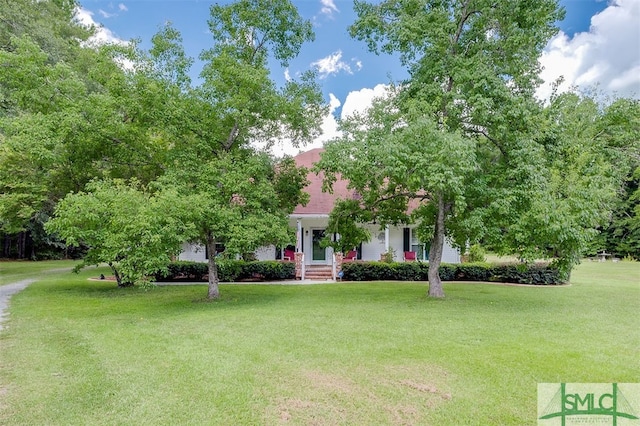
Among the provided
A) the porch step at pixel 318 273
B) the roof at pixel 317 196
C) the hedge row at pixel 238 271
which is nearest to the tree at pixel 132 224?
the hedge row at pixel 238 271

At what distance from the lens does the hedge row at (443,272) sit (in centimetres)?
1767

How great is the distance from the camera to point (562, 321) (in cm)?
891

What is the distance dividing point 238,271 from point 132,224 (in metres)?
8.77

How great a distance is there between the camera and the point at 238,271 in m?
17.4

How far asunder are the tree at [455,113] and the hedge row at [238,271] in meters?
6.69

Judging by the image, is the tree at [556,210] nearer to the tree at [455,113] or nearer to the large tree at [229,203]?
the tree at [455,113]

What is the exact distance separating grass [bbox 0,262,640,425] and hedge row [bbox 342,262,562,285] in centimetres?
640

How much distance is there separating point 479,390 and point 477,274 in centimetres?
1441

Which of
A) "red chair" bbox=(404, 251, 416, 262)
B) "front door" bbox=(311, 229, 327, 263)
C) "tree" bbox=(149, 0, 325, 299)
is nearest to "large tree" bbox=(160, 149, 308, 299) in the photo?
"tree" bbox=(149, 0, 325, 299)

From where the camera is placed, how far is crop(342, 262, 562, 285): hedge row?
1767cm

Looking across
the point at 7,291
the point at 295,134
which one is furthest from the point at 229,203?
the point at 7,291

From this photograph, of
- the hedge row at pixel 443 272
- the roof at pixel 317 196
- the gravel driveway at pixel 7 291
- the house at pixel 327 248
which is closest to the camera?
the gravel driveway at pixel 7 291

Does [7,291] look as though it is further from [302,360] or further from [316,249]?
[302,360]

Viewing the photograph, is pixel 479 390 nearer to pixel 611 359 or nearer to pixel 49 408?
pixel 611 359
